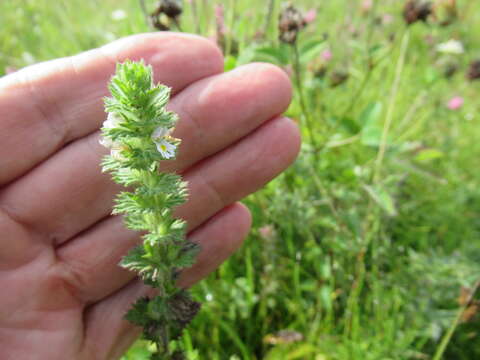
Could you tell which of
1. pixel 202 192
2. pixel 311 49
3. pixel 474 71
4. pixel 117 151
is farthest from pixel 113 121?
pixel 474 71

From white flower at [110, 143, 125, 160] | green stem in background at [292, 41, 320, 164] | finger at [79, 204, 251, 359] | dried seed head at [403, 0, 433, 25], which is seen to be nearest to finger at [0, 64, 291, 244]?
green stem in background at [292, 41, 320, 164]

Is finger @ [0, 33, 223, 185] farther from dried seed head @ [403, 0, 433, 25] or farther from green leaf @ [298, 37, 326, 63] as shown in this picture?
dried seed head @ [403, 0, 433, 25]

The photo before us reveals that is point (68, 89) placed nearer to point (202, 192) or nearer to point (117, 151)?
point (117, 151)

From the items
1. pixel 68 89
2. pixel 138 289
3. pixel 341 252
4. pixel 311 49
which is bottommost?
pixel 341 252

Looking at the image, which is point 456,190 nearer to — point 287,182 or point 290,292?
point 287,182

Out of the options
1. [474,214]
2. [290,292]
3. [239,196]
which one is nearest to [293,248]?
[290,292]
